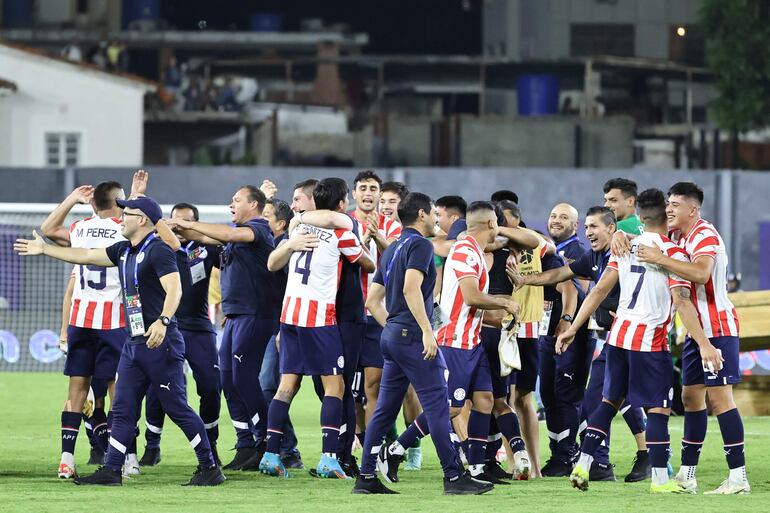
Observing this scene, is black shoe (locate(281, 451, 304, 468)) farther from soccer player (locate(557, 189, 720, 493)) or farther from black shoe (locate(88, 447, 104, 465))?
soccer player (locate(557, 189, 720, 493))

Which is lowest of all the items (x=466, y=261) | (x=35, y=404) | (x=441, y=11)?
(x=35, y=404)

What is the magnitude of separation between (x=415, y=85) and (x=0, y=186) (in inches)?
603

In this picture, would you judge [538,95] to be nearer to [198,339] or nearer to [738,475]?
[198,339]

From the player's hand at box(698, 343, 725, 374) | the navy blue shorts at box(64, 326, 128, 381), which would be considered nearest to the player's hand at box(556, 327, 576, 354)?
the player's hand at box(698, 343, 725, 374)

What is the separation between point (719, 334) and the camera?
10250 millimetres

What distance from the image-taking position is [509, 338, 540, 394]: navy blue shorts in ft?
37.8

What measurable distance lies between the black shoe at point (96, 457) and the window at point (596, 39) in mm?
31237

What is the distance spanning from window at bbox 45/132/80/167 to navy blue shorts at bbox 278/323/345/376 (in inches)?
1015

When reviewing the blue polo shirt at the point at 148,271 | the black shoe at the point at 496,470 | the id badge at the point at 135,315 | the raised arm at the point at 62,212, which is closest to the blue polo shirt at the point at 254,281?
the raised arm at the point at 62,212

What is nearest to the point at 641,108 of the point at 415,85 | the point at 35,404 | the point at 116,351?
the point at 415,85

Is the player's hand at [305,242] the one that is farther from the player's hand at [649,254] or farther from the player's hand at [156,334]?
the player's hand at [649,254]

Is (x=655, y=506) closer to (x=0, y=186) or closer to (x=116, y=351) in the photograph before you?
(x=116, y=351)

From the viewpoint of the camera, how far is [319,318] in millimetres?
10883

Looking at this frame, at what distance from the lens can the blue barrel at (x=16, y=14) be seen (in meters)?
41.3
